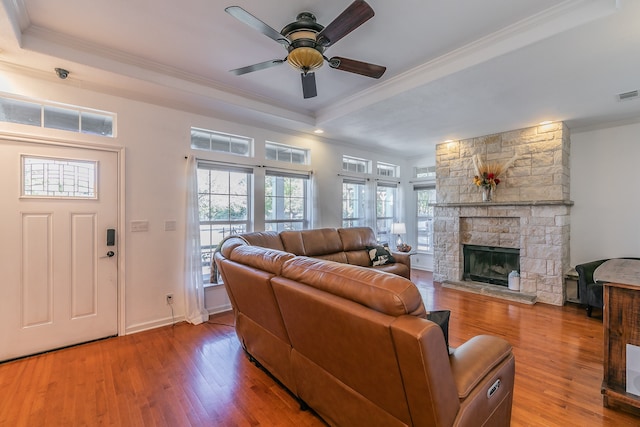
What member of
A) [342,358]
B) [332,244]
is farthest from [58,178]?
[332,244]

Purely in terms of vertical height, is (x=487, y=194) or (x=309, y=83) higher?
(x=309, y=83)

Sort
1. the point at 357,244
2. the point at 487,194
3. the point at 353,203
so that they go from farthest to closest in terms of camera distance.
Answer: the point at 353,203 < the point at 357,244 < the point at 487,194

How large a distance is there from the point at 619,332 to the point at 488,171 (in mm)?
3352

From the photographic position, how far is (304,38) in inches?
88.3

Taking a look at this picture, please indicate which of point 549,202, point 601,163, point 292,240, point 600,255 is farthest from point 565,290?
point 292,240

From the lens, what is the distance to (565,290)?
166 inches

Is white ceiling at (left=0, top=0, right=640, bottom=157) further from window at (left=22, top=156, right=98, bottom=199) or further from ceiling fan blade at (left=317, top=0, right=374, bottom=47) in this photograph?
window at (left=22, top=156, right=98, bottom=199)

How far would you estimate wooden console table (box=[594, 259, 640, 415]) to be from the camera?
6.14 ft

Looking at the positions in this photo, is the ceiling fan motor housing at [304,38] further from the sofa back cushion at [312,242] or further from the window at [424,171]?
the window at [424,171]

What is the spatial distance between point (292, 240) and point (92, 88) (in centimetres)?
291

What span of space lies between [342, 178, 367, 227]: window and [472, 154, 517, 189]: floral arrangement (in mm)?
2091

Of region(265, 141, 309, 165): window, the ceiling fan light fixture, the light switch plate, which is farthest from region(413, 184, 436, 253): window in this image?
the light switch plate

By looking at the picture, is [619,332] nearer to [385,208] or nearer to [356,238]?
[356,238]

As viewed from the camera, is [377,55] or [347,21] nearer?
[347,21]
